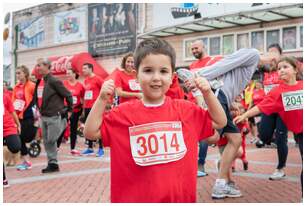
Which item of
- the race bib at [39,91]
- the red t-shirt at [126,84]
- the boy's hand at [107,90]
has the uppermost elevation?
the boy's hand at [107,90]

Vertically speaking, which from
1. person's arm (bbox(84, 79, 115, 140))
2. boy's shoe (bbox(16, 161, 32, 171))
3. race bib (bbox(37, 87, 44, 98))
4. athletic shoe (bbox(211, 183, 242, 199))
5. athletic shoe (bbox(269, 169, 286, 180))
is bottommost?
boy's shoe (bbox(16, 161, 32, 171))

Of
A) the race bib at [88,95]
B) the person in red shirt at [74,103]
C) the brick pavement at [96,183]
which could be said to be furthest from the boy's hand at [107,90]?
the race bib at [88,95]

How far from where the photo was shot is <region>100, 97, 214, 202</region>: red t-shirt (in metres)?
2.21

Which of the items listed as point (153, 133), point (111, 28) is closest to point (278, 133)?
point (153, 133)

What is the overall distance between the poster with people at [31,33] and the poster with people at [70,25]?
1.42 m

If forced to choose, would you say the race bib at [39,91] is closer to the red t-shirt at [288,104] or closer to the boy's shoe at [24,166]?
the boy's shoe at [24,166]

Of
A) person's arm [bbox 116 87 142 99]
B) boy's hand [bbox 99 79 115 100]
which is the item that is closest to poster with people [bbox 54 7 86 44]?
person's arm [bbox 116 87 142 99]

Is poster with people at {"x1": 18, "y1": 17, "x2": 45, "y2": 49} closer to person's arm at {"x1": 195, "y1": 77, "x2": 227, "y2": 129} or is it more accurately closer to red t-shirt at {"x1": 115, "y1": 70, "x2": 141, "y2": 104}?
red t-shirt at {"x1": 115, "y1": 70, "x2": 141, "y2": 104}

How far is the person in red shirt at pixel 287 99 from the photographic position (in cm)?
451

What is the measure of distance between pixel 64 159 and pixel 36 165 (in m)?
0.82

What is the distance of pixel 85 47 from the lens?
75.3 ft

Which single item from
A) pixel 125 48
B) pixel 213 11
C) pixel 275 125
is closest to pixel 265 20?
pixel 213 11

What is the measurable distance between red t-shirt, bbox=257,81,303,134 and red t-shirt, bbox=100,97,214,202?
95.3 inches

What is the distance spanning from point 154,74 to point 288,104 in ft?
9.01
